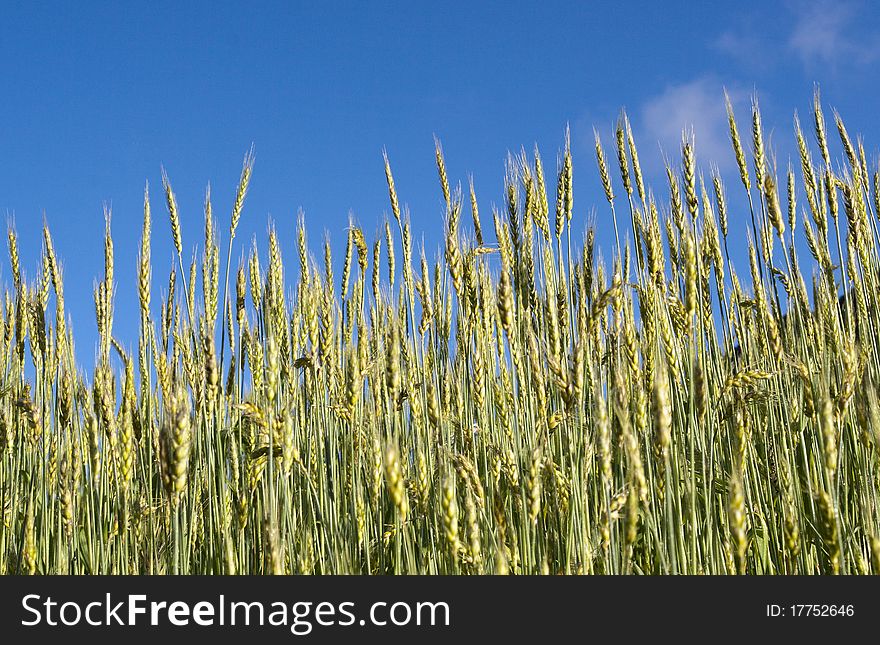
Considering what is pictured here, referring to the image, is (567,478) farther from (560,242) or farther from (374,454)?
(560,242)

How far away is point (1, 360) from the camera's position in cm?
271

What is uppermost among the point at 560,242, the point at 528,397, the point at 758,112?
the point at 758,112

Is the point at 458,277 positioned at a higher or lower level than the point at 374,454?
higher

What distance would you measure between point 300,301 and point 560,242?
2.95 feet

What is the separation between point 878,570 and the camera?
1.28 metres
